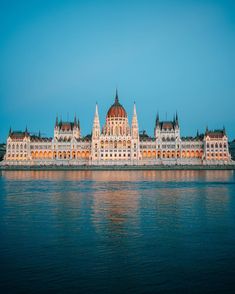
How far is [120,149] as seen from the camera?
147 metres

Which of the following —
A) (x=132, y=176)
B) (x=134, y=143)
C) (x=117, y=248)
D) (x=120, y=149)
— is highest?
(x=134, y=143)

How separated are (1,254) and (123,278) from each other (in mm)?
6559

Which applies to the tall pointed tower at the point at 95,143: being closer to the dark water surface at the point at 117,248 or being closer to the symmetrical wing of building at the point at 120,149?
the symmetrical wing of building at the point at 120,149

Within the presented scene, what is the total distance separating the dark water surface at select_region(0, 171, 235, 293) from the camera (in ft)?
46.5

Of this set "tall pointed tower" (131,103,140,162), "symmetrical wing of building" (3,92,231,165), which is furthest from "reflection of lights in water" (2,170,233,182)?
"tall pointed tower" (131,103,140,162)

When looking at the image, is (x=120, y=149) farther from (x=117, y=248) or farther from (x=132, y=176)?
(x=117, y=248)

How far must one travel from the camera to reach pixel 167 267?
16016 mm

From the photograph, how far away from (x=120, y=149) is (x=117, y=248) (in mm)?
128307

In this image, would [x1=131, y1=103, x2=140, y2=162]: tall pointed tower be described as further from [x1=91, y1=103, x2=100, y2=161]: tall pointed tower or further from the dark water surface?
the dark water surface

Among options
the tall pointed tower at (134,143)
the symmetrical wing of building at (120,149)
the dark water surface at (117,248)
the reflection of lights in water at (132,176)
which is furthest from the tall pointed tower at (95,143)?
the dark water surface at (117,248)

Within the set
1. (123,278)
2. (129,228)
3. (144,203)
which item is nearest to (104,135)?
(144,203)

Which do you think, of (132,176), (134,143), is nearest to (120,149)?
(134,143)

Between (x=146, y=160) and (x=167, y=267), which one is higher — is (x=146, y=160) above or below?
above

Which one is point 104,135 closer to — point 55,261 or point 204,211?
point 204,211
